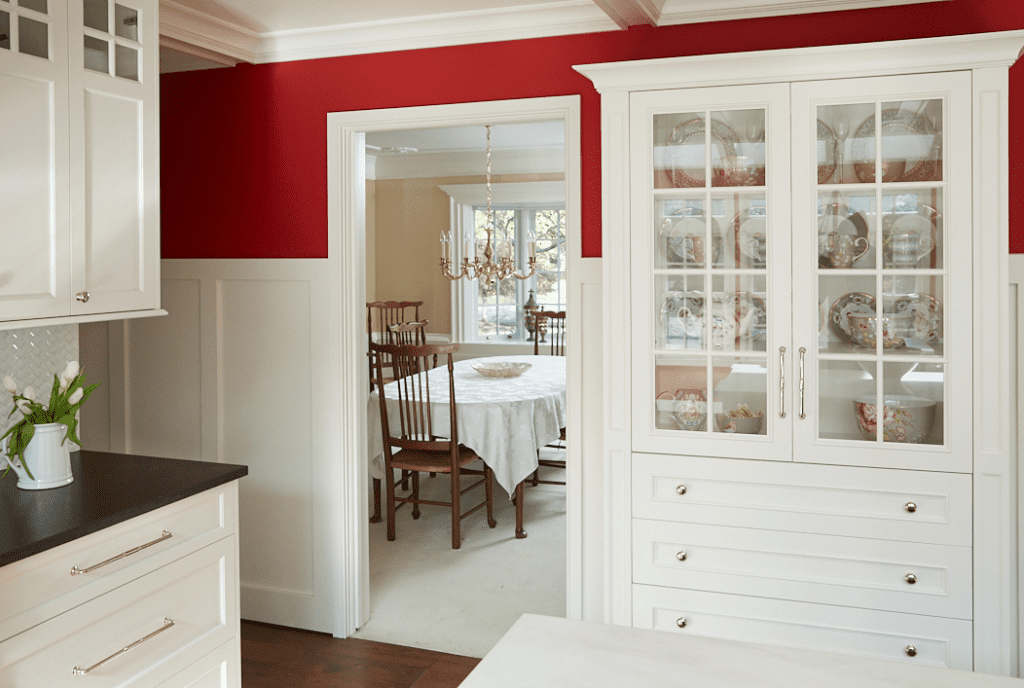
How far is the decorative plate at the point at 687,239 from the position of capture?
2.49 m

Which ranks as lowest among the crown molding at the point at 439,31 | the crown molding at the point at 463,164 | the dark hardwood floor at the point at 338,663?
the dark hardwood floor at the point at 338,663

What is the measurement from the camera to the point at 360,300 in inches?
136

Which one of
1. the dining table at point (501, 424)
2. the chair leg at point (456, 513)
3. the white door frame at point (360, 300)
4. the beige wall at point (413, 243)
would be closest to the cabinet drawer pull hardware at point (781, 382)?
the white door frame at point (360, 300)

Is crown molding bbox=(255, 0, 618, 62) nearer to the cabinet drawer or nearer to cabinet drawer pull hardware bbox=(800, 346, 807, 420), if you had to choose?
cabinet drawer pull hardware bbox=(800, 346, 807, 420)

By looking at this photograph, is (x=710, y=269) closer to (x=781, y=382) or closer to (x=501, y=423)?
(x=781, y=382)

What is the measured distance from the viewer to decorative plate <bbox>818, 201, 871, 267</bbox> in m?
2.38

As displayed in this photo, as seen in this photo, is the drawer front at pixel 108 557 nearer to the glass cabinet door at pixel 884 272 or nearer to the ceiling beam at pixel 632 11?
the glass cabinet door at pixel 884 272

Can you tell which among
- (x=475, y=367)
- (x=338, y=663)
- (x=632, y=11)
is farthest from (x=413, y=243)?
(x=632, y=11)

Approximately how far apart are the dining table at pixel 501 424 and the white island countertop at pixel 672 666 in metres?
3.32

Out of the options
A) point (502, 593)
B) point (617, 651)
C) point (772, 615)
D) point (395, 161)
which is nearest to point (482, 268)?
point (395, 161)

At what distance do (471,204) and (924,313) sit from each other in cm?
531

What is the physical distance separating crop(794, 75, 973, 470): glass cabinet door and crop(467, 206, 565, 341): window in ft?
15.9

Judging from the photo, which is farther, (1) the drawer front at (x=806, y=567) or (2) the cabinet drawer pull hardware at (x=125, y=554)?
(1) the drawer front at (x=806, y=567)

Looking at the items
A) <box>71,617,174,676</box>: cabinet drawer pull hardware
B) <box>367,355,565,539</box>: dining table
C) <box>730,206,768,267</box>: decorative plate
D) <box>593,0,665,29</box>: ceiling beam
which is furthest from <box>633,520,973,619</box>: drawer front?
<box>367,355,565,539</box>: dining table
